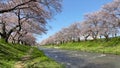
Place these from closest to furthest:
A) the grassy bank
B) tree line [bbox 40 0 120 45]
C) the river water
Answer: the river water, the grassy bank, tree line [bbox 40 0 120 45]

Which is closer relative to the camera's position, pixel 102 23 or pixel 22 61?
pixel 22 61

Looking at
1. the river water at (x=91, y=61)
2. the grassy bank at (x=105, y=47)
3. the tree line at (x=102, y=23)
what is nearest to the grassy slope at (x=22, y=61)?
the river water at (x=91, y=61)

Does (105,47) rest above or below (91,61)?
above

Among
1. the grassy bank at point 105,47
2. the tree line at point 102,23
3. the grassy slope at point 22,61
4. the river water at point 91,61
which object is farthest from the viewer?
the tree line at point 102,23

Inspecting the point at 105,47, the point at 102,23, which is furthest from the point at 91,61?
the point at 102,23

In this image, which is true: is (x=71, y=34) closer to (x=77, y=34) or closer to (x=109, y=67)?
(x=77, y=34)

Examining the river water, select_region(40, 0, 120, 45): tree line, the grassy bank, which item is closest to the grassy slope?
the river water

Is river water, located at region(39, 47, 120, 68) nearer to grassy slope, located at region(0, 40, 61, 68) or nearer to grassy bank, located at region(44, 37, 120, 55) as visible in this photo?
grassy slope, located at region(0, 40, 61, 68)

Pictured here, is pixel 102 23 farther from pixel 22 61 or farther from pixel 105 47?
pixel 22 61

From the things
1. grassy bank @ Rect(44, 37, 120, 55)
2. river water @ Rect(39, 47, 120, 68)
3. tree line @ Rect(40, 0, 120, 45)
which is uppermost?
tree line @ Rect(40, 0, 120, 45)

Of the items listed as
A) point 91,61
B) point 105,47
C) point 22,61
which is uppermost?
point 22,61

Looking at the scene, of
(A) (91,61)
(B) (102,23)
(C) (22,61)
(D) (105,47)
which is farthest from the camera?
(B) (102,23)

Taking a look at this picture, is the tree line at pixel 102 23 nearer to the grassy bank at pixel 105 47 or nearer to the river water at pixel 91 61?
the grassy bank at pixel 105 47

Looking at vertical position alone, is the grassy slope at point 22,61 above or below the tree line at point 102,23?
below
